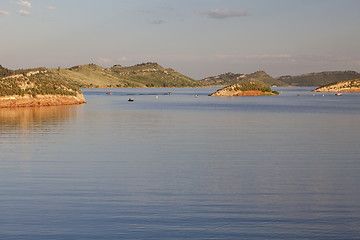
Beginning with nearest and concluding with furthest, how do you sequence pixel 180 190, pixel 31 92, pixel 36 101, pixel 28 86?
pixel 180 190 → pixel 36 101 → pixel 31 92 → pixel 28 86

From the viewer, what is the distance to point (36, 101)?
328 ft

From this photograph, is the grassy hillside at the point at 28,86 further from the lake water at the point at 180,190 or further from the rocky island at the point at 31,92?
the lake water at the point at 180,190

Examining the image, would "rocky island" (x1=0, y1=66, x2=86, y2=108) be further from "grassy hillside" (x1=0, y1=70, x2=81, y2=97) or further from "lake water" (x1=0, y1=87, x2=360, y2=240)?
"lake water" (x1=0, y1=87, x2=360, y2=240)

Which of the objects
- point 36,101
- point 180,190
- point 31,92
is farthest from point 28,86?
point 180,190

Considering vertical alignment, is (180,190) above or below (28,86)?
below

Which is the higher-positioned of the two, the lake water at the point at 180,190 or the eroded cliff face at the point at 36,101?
the eroded cliff face at the point at 36,101

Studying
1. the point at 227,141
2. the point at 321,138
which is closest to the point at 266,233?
the point at 227,141

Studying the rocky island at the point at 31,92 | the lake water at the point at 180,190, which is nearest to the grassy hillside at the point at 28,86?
the rocky island at the point at 31,92

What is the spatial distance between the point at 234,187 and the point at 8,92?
85726mm

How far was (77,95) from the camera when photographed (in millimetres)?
118562

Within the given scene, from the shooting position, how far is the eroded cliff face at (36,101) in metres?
93.6

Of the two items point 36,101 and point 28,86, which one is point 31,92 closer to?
point 28,86

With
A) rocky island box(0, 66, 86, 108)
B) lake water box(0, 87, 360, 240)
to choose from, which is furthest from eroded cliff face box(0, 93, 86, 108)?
lake water box(0, 87, 360, 240)

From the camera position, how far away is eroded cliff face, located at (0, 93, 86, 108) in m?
93.6
